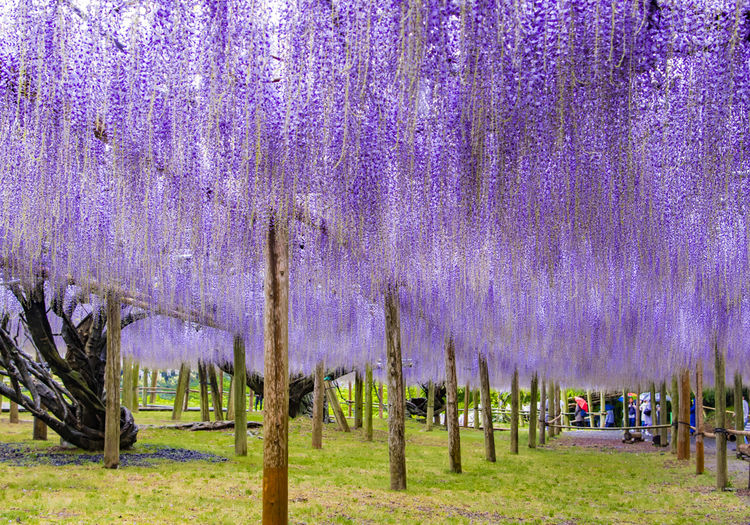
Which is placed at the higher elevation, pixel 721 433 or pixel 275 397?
pixel 275 397

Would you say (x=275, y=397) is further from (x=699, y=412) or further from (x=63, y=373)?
(x=699, y=412)

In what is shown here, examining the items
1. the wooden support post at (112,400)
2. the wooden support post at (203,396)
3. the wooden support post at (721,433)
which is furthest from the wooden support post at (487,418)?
the wooden support post at (203,396)

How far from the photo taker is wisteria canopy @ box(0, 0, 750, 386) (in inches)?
141

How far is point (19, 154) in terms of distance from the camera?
5582 millimetres

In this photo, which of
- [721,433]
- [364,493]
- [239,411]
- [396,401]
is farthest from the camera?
[239,411]

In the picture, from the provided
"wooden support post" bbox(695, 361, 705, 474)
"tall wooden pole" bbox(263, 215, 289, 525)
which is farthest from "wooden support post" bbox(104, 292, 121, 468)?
"wooden support post" bbox(695, 361, 705, 474)

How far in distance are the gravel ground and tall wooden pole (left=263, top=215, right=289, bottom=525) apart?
434 centimetres

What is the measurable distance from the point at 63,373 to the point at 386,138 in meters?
6.17

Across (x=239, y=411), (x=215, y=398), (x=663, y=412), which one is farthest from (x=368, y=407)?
(x=663, y=412)

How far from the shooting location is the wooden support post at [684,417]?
10718mm

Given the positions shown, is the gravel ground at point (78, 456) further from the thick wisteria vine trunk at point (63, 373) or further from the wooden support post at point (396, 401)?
the wooden support post at point (396, 401)

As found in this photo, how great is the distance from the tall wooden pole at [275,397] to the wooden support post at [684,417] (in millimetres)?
7789

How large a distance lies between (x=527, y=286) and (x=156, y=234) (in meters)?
4.54

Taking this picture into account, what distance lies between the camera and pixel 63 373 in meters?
8.83
